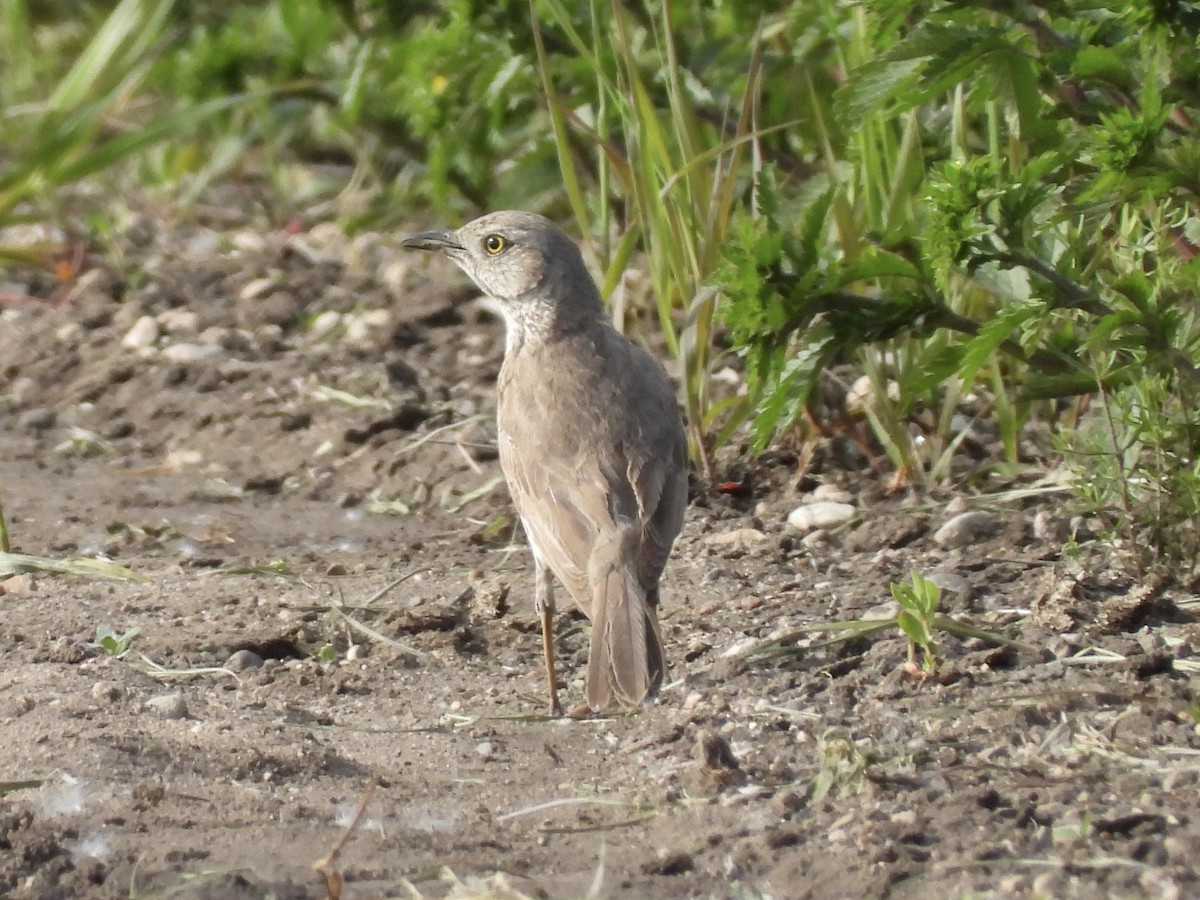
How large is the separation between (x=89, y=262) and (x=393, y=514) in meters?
3.36

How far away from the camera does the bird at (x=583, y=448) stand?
4859mm

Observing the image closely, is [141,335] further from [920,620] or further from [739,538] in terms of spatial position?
[920,620]

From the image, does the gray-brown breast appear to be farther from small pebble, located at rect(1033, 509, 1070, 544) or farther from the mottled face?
small pebble, located at rect(1033, 509, 1070, 544)

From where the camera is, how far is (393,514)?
267 inches

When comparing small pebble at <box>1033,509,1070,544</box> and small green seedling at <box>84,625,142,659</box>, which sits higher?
small green seedling at <box>84,625,142,659</box>

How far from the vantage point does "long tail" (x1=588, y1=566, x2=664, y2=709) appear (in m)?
4.62

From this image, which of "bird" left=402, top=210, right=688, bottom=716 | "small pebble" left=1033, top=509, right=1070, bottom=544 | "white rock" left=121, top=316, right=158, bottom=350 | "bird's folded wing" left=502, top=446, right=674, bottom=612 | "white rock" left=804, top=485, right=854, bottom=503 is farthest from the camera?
"white rock" left=121, top=316, right=158, bottom=350

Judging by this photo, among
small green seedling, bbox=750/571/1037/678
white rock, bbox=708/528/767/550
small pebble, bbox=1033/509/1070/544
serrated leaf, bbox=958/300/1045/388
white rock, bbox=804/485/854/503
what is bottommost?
white rock, bbox=708/528/767/550

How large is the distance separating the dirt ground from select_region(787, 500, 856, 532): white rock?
0.05 metres

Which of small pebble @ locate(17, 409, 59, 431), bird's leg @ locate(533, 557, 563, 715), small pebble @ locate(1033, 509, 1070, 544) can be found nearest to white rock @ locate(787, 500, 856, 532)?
small pebble @ locate(1033, 509, 1070, 544)

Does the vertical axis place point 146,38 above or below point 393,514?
above

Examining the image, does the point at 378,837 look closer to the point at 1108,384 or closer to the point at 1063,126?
the point at 1108,384

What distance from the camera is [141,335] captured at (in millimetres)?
8398

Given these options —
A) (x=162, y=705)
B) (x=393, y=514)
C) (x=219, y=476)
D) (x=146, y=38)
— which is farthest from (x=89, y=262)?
(x=162, y=705)
